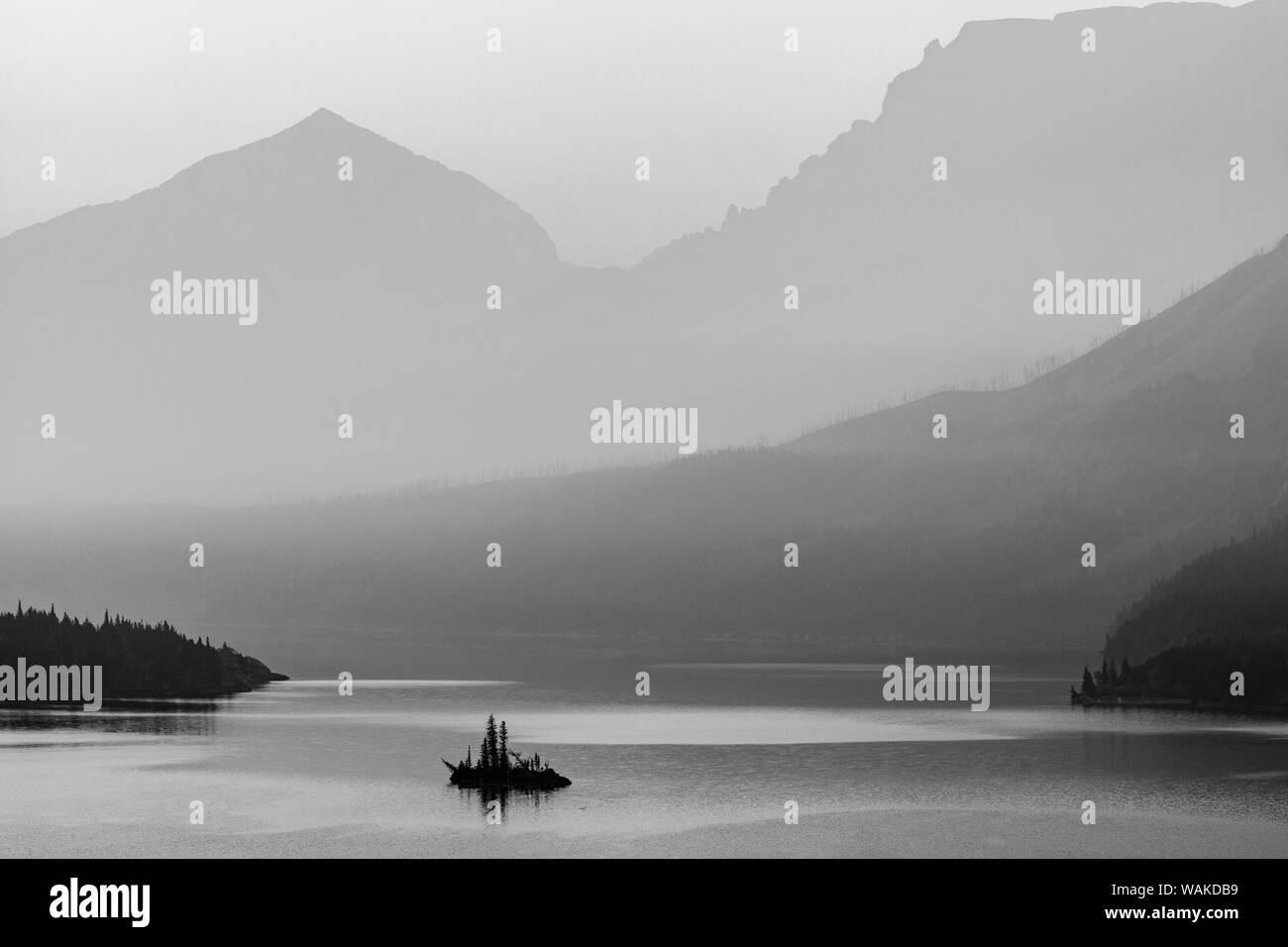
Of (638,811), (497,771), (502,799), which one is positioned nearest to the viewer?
(638,811)

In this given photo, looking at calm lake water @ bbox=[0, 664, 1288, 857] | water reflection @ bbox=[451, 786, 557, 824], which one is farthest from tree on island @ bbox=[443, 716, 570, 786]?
calm lake water @ bbox=[0, 664, 1288, 857]

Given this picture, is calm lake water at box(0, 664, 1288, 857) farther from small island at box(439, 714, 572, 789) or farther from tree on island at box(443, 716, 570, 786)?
tree on island at box(443, 716, 570, 786)

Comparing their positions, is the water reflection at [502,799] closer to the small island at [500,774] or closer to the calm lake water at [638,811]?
the calm lake water at [638,811]

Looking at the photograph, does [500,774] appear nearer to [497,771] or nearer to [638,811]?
[497,771]

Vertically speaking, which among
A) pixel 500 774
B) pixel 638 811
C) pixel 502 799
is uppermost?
pixel 500 774

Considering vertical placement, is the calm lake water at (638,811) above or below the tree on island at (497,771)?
below

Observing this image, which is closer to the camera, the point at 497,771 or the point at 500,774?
the point at 500,774

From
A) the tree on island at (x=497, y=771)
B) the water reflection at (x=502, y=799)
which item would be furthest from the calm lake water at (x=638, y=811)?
the tree on island at (x=497, y=771)

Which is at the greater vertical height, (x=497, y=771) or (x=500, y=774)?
(x=497, y=771)

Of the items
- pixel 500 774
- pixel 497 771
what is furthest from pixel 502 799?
pixel 497 771

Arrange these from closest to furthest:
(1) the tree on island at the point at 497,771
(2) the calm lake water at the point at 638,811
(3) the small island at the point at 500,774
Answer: (2) the calm lake water at the point at 638,811
(3) the small island at the point at 500,774
(1) the tree on island at the point at 497,771
